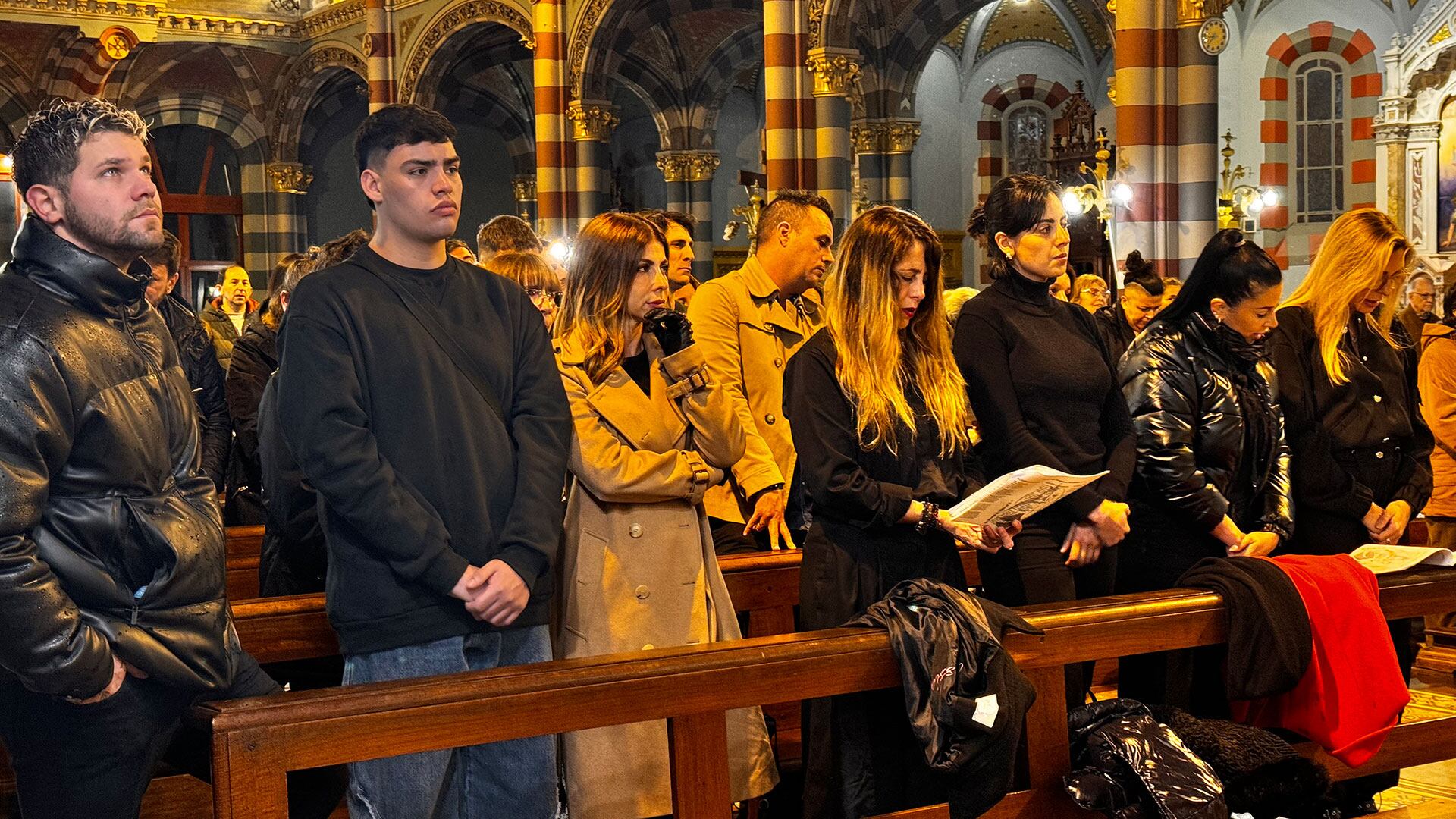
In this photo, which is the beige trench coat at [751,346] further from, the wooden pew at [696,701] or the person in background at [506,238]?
the wooden pew at [696,701]

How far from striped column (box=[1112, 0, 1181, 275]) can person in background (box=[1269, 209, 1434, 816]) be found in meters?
6.98

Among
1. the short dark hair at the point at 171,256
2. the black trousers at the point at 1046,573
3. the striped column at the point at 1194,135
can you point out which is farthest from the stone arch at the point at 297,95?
the black trousers at the point at 1046,573

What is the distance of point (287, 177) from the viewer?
75.0ft

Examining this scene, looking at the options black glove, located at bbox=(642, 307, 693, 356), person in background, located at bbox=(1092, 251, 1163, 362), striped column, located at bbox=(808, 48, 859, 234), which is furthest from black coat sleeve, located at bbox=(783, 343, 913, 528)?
striped column, located at bbox=(808, 48, 859, 234)

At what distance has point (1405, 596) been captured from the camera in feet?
12.3

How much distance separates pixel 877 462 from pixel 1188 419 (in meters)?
0.94

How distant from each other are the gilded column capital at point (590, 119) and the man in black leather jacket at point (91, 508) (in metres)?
15.1

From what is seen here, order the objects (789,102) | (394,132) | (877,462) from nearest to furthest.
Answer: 1. (394,132)
2. (877,462)
3. (789,102)

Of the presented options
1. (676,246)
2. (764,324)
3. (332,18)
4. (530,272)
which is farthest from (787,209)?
(332,18)

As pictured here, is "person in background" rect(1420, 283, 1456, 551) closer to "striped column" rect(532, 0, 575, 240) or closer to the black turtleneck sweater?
the black turtleneck sweater

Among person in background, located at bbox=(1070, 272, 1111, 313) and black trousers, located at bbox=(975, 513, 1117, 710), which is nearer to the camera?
black trousers, located at bbox=(975, 513, 1117, 710)

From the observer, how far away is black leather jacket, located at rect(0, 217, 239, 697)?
2348mm

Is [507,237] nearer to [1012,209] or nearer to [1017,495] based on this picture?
[1012,209]

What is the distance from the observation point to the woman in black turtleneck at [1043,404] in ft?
12.2
